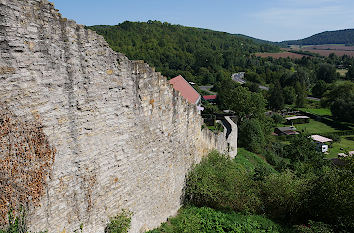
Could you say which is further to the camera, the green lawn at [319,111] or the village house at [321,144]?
the green lawn at [319,111]

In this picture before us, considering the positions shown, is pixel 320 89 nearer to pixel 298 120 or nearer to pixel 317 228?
pixel 298 120

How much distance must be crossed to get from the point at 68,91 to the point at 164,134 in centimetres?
383

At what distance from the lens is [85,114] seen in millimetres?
5898

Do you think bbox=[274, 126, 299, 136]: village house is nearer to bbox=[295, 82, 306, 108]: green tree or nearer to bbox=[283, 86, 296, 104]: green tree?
bbox=[295, 82, 306, 108]: green tree

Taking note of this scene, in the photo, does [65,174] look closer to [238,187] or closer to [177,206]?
[177,206]

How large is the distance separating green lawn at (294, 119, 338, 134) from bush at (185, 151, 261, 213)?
38.3m

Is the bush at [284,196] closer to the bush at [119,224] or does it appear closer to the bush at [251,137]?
the bush at [119,224]

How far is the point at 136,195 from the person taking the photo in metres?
7.56

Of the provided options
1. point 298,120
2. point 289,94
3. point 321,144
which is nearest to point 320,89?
point 289,94

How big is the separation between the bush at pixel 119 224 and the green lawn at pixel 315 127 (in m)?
43.7

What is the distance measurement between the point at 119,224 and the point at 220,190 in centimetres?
474

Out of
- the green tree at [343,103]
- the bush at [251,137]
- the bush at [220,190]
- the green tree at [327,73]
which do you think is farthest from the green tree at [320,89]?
the bush at [220,190]

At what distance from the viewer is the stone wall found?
4.73 metres

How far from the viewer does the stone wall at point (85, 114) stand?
15.5ft
